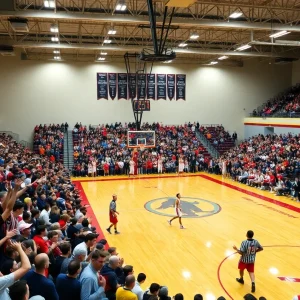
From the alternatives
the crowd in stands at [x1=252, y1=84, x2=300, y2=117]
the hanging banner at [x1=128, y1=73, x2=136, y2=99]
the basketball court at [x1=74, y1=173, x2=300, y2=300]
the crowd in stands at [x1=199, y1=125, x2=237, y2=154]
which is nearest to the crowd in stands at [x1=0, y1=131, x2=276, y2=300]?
the basketball court at [x1=74, y1=173, x2=300, y2=300]

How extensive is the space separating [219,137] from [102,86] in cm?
1211

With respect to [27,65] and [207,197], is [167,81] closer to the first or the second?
[27,65]

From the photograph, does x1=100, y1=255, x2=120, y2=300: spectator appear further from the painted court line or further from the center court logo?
the painted court line

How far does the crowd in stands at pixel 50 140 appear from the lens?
2720 cm

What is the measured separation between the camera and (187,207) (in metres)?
16.3

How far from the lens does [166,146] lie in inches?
1153

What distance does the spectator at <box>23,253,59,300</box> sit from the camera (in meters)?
3.72

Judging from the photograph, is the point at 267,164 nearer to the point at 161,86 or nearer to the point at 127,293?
the point at 161,86

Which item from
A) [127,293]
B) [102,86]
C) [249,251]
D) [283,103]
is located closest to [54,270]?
[127,293]

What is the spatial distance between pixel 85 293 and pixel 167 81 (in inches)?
1174

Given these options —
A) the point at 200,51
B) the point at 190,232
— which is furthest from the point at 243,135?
the point at 190,232

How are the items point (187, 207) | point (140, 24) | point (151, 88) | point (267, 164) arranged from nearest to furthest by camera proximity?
1. point (187, 207)
2. point (140, 24)
3. point (267, 164)
4. point (151, 88)

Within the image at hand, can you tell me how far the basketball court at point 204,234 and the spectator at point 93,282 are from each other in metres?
3.92

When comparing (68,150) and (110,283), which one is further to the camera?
(68,150)
